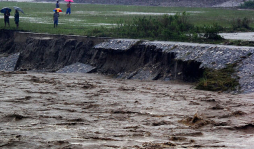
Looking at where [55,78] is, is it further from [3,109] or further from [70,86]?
[3,109]

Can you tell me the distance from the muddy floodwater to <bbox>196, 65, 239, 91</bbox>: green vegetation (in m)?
0.50

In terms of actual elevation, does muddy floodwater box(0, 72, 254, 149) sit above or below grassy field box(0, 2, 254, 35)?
below

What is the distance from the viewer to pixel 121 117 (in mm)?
9141

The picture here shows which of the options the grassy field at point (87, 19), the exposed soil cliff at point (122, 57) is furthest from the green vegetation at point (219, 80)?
the grassy field at point (87, 19)

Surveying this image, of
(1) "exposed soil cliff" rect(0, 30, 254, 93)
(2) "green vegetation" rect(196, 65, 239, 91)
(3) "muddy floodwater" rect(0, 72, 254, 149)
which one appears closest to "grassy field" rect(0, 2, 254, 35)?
(1) "exposed soil cliff" rect(0, 30, 254, 93)

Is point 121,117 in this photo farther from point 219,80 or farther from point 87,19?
point 87,19

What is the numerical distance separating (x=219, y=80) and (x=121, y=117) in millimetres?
5237

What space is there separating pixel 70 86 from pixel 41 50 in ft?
27.3

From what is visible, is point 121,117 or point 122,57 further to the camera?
point 122,57

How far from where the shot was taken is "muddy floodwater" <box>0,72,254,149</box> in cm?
708

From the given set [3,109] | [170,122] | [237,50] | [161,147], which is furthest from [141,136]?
[237,50]

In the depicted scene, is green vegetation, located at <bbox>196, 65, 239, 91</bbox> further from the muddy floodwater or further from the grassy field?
the grassy field

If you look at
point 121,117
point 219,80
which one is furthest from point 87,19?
point 121,117

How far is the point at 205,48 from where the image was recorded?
15500 mm
